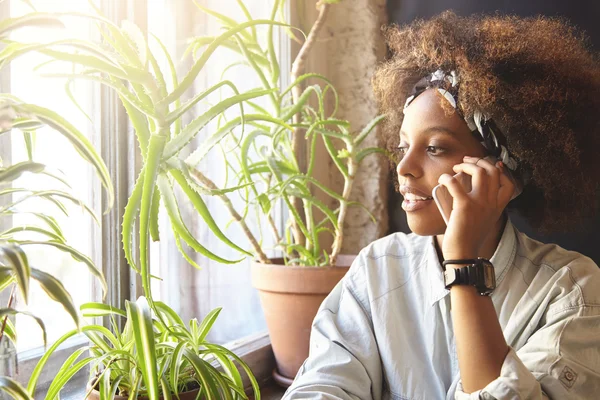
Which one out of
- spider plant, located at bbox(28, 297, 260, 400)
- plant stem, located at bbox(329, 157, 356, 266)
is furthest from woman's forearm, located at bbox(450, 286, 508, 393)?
plant stem, located at bbox(329, 157, 356, 266)

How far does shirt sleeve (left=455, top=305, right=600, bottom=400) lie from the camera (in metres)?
0.83

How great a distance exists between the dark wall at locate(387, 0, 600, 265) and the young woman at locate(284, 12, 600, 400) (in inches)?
20.1

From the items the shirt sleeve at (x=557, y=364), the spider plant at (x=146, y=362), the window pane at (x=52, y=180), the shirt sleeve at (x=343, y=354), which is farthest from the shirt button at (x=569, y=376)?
the window pane at (x=52, y=180)

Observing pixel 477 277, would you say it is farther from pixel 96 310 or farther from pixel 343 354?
pixel 96 310

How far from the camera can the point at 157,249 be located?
1365 millimetres

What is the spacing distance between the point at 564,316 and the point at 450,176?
28 cm

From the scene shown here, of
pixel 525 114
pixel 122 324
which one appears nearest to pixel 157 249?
pixel 122 324

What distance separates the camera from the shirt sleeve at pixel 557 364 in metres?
0.83

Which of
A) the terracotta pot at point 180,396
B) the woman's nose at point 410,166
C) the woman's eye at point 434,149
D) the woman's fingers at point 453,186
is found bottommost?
the terracotta pot at point 180,396

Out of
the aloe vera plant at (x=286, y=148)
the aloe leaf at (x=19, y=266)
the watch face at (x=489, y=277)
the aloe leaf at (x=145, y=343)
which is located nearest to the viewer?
the aloe leaf at (x=19, y=266)

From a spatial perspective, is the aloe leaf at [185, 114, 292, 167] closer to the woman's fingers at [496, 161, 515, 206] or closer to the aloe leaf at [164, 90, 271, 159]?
the aloe leaf at [164, 90, 271, 159]

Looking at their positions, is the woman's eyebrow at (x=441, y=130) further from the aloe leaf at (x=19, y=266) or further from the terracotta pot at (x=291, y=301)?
the aloe leaf at (x=19, y=266)

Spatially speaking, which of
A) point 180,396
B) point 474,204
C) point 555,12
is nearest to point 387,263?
point 474,204

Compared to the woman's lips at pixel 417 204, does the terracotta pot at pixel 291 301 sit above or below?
below
